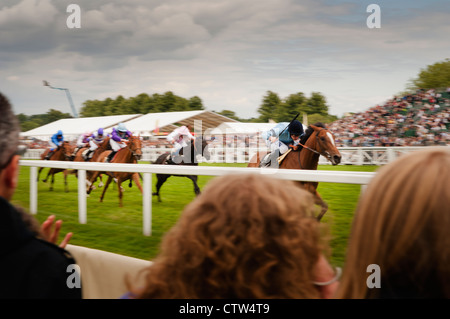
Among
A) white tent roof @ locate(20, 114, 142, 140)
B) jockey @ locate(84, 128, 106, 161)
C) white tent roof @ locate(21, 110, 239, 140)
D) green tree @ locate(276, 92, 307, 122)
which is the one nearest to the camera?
jockey @ locate(84, 128, 106, 161)

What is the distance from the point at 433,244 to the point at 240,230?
0.40m

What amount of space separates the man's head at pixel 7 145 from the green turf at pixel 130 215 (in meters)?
1.38

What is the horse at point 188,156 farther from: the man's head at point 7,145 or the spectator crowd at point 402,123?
the spectator crowd at point 402,123

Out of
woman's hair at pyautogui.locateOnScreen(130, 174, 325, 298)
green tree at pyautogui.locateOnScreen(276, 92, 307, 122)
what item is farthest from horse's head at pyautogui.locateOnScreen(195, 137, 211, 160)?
green tree at pyautogui.locateOnScreen(276, 92, 307, 122)

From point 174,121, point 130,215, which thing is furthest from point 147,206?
point 174,121

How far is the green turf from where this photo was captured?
4.02 metres

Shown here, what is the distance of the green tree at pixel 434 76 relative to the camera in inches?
1121

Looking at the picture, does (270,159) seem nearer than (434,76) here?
Yes

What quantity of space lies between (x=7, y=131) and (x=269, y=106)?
29841 mm

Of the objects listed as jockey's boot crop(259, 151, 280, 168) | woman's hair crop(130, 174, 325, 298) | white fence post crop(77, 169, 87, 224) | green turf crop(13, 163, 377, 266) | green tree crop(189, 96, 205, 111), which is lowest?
green turf crop(13, 163, 377, 266)

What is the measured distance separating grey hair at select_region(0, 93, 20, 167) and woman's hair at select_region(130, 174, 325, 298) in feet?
1.61

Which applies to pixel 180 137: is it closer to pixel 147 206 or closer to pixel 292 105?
pixel 147 206

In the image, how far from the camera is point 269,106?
30.3 meters

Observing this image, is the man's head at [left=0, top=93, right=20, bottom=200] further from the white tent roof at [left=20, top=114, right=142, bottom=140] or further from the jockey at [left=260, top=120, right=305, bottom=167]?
the white tent roof at [left=20, top=114, right=142, bottom=140]
